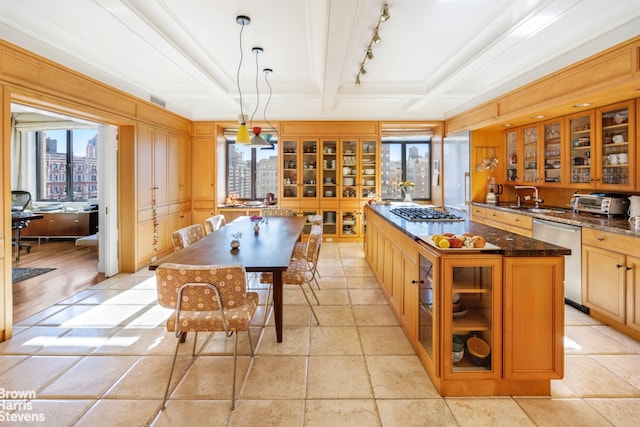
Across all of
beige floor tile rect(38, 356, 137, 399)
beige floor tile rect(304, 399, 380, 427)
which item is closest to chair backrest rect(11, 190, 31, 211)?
beige floor tile rect(38, 356, 137, 399)

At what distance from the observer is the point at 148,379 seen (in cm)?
205

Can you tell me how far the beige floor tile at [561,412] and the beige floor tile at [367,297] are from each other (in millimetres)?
1628

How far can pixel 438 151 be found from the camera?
6.33 m

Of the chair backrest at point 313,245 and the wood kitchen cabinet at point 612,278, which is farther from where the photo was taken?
the chair backrest at point 313,245

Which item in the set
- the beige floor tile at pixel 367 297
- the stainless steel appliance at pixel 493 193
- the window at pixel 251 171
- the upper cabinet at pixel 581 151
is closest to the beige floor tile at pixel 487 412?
the beige floor tile at pixel 367 297

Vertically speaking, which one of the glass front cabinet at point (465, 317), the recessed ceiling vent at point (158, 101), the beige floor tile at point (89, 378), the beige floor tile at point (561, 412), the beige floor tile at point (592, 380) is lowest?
the beige floor tile at point (561, 412)

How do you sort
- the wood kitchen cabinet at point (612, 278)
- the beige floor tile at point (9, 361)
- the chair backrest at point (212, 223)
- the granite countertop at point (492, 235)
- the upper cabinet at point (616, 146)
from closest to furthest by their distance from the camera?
the granite countertop at point (492, 235)
the beige floor tile at point (9, 361)
the wood kitchen cabinet at point (612, 278)
the upper cabinet at point (616, 146)
the chair backrest at point (212, 223)

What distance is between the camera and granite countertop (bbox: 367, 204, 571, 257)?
1800 mm

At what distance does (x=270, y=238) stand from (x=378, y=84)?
3007 millimetres

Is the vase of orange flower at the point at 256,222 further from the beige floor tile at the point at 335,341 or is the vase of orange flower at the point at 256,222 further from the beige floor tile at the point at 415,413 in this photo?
the beige floor tile at the point at 415,413

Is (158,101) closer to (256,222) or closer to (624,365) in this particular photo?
(256,222)

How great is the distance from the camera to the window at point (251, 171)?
274 inches

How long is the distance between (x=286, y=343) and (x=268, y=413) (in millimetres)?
762

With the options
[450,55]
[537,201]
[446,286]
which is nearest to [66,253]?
[446,286]
